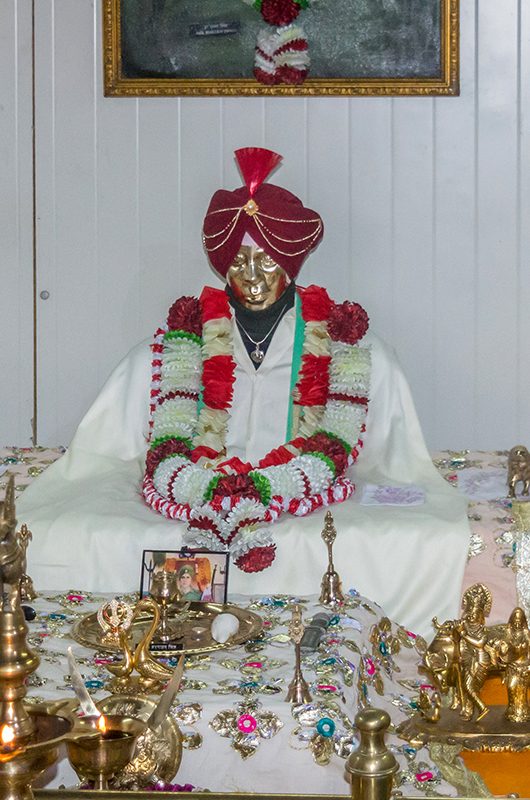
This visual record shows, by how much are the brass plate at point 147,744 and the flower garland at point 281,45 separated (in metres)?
4.79

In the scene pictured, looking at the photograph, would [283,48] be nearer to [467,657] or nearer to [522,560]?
[522,560]

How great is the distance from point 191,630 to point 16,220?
13.9 ft

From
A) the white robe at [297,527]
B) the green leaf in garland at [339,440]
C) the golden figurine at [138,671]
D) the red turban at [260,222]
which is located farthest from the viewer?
the red turban at [260,222]

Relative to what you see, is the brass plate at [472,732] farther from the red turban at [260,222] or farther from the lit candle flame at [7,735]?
the red turban at [260,222]

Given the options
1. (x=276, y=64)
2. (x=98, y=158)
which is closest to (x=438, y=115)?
(x=276, y=64)

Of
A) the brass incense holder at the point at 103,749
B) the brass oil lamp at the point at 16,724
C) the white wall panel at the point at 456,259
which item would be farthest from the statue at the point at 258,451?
the brass oil lamp at the point at 16,724

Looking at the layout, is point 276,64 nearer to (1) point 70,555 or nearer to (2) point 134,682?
(1) point 70,555

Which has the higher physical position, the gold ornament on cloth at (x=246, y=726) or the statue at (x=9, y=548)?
the statue at (x=9, y=548)

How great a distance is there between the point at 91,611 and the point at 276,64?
397cm

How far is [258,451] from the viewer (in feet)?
21.4

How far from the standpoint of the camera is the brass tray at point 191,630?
3969mm

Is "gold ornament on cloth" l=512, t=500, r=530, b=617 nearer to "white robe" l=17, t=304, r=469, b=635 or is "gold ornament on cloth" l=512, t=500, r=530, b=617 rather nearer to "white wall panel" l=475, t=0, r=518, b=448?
"white robe" l=17, t=304, r=469, b=635

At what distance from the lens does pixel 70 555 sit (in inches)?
229

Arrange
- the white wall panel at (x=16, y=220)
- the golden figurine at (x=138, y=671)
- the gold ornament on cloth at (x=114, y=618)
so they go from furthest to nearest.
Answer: the white wall panel at (x=16, y=220)
the gold ornament on cloth at (x=114, y=618)
the golden figurine at (x=138, y=671)
